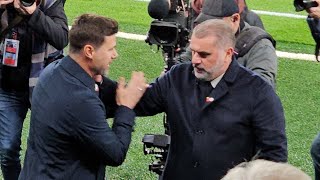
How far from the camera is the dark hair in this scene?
3.62 metres

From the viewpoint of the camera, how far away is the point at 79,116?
3.55 m

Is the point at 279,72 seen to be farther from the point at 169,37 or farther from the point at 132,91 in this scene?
the point at 132,91

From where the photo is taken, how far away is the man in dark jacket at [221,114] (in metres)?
3.66

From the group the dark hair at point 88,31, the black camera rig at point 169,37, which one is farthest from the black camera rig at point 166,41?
the dark hair at point 88,31

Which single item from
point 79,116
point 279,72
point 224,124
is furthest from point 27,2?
point 279,72

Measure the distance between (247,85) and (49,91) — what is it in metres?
1.03

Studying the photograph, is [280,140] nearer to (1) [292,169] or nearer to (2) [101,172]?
(2) [101,172]

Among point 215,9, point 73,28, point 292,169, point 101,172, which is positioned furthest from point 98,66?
point 292,169

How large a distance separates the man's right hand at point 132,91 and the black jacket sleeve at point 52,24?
1113 millimetres

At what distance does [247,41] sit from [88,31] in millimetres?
1277

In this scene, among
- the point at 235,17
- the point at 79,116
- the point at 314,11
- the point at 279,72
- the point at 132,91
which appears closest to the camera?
the point at 79,116

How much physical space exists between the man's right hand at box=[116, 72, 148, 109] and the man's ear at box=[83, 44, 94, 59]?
28cm

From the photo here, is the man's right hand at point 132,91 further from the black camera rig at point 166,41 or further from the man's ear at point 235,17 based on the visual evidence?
the man's ear at point 235,17

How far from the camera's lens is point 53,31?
4797 mm
